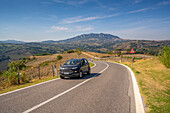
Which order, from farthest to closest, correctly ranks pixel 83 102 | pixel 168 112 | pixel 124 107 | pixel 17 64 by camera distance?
1. pixel 17 64
2. pixel 83 102
3. pixel 124 107
4. pixel 168 112

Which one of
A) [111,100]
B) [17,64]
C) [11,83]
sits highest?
[111,100]

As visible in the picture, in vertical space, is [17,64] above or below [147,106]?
below

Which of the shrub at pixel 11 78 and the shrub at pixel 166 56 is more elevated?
the shrub at pixel 166 56

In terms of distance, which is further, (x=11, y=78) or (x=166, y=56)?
(x=166, y=56)

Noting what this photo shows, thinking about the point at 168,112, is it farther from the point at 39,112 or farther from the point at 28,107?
the point at 28,107

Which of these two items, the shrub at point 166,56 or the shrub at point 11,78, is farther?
the shrub at point 166,56

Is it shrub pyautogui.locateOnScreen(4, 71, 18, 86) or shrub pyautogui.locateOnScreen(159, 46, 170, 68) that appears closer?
shrub pyautogui.locateOnScreen(4, 71, 18, 86)

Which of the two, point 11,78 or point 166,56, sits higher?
point 166,56

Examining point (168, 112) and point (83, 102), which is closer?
point (168, 112)

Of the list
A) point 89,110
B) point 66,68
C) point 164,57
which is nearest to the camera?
point 89,110

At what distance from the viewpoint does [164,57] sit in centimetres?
1838

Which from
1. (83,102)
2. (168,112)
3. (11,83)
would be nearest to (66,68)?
(11,83)

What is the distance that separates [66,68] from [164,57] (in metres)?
14.9

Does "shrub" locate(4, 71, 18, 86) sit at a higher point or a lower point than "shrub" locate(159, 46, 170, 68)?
lower
